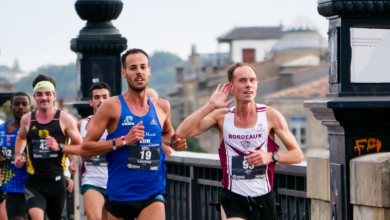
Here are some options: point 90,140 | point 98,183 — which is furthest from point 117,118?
point 98,183

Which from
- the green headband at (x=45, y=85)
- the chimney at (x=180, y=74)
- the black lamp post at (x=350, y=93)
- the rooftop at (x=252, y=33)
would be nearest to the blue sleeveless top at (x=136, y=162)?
the black lamp post at (x=350, y=93)

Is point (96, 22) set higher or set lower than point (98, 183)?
higher

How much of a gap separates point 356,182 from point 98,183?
16.3 feet

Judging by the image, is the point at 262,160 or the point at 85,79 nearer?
the point at 262,160

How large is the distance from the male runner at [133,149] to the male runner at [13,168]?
404cm

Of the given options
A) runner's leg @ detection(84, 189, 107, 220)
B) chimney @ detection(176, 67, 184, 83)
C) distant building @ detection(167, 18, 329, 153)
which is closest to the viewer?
runner's leg @ detection(84, 189, 107, 220)

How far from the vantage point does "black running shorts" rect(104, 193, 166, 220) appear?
782 centimetres

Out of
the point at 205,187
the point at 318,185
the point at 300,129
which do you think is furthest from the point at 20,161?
the point at 300,129

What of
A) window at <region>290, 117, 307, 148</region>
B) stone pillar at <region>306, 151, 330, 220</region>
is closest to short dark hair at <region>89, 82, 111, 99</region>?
stone pillar at <region>306, 151, 330, 220</region>

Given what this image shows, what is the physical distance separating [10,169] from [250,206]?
5.20 meters

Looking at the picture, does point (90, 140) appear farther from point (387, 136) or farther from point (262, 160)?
point (387, 136)

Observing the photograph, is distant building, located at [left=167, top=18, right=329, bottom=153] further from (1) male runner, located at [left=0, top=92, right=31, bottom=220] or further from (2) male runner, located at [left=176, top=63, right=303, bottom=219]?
(2) male runner, located at [left=176, top=63, right=303, bottom=219]

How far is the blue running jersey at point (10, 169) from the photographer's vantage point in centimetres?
1190

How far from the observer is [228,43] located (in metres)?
151
